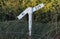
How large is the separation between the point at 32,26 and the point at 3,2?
1576mm

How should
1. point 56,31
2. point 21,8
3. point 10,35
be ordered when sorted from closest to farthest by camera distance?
point 56,31
point 10,35
point 21,8

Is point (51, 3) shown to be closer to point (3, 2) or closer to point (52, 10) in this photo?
point (52, 10)

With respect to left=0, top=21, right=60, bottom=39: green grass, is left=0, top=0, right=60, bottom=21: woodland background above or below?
above

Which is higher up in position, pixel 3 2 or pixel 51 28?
pixel 3 2

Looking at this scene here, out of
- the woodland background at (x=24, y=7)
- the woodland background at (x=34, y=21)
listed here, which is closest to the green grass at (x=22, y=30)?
the woodland background at (x=34, y=21)

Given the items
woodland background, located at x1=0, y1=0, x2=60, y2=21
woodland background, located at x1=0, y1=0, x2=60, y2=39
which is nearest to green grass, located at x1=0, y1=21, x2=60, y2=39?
woodland background, located at x1=0, y1=0, x2=60, y2=39

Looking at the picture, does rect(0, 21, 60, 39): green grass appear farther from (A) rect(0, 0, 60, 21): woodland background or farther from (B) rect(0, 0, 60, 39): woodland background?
(A) rect(0, 0, 60, 21): woodland background

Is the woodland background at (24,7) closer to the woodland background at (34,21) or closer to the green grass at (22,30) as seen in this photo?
the woodland background at (34,21)

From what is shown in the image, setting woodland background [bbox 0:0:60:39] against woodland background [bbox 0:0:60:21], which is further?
woodland background [bbox 0:0:60:21]

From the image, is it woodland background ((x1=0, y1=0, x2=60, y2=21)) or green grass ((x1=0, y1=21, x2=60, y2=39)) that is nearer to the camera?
green grass ((x1=0, y1=21, x2=60, y2=39))

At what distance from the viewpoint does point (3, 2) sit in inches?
310

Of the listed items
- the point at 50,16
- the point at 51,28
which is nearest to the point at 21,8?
the point at 50,16

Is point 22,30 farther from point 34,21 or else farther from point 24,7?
point 24,7

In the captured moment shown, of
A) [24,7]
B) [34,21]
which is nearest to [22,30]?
[34,21]
